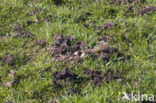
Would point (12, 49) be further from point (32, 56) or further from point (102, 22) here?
point (102, 22)

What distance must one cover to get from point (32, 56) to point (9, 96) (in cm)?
91

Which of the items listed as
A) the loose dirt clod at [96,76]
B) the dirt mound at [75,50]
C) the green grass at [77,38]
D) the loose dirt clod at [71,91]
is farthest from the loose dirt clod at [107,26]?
the loose dirt clod at [71,91]

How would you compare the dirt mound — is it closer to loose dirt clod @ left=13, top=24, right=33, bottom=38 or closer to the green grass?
the green grass

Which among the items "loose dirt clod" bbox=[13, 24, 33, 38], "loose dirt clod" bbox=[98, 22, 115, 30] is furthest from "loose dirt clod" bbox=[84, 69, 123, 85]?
"loose dirt clod" bbox=[13, 24, 33, 38]

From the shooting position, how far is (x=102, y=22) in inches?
202

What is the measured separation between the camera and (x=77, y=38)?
4.70 m

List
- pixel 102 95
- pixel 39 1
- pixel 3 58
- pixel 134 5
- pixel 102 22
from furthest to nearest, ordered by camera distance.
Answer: pixel 39 1 → pixel 134 5 → pixel 102 22 → pixel 3 58 → pixel 102 95

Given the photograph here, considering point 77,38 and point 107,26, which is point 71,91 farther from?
point 107,26

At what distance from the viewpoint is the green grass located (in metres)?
3.74

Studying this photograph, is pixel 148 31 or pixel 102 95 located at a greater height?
pixel 148 31

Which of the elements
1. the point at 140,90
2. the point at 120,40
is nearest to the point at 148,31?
the point at 120,40

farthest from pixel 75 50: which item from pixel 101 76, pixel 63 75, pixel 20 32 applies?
pixel 20 32

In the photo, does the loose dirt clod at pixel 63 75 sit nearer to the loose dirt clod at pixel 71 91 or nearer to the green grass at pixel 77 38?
the green grass at pixel 77 38

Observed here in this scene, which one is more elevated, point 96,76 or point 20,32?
point 20,32
